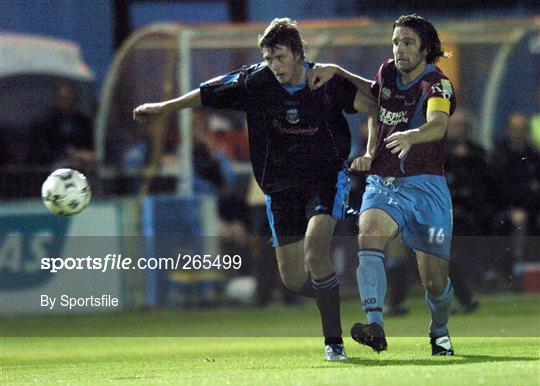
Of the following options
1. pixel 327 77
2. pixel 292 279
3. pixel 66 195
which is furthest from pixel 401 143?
pixel 66 195

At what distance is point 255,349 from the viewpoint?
36.1ft

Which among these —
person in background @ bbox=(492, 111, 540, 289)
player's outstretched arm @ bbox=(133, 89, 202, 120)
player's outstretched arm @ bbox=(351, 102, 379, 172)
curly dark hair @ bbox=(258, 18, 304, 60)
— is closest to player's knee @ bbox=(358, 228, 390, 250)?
player's outstretched arm @ bbox=(351, 102, 379, 172)

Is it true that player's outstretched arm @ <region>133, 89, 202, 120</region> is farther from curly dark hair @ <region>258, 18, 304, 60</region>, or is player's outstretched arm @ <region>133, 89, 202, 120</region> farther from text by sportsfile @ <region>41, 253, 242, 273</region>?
text by sportsfile @ <region>41, 253, 242, 273</region>

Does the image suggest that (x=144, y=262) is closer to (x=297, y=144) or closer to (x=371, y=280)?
(x=297, y=144)

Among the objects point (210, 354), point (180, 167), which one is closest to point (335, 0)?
point (180, 167)

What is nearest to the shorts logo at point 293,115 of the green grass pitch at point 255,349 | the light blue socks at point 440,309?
the light blue socks at point 440,309

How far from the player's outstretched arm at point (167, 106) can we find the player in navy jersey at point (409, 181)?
1100mm

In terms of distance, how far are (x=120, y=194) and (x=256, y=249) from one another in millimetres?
1550

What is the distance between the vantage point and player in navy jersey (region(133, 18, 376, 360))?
29.8 feet

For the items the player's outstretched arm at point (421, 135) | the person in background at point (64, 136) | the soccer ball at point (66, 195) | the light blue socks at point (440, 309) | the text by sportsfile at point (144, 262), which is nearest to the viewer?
the player's outstretched arm at point (421, 135)

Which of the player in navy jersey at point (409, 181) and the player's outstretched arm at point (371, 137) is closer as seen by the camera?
the player in navy jersey at point (409, 181)

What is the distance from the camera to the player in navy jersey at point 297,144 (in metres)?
9.09

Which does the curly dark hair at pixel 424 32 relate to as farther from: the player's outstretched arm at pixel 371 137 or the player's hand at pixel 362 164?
the player's hand at pixel 362 164

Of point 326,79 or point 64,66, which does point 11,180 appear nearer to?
point 64,66
